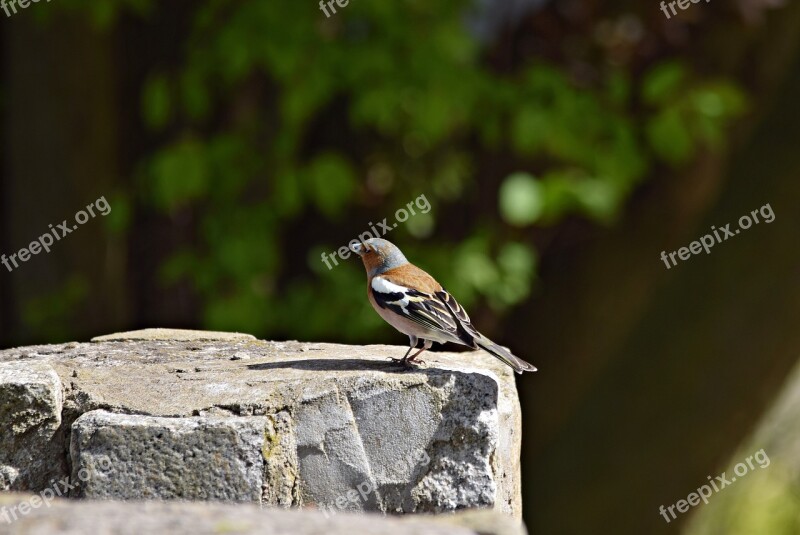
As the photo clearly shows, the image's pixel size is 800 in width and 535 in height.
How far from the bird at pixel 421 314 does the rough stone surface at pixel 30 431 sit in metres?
1.26

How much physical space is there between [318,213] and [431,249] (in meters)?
1.44

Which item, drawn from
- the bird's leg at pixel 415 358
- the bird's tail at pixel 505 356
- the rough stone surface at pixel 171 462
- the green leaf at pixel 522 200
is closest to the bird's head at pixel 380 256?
the bird's leg at pixel 415 358

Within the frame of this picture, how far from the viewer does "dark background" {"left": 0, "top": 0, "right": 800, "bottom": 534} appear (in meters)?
7.53

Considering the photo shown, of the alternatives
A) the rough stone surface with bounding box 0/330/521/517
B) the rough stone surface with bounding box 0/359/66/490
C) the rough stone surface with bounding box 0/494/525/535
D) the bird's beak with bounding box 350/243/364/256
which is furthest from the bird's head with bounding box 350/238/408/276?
the rough stone surface with bounding box 0/494/525/535

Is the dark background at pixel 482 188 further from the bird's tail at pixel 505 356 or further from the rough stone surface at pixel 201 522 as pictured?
the rough stone surface at pixel 201 522

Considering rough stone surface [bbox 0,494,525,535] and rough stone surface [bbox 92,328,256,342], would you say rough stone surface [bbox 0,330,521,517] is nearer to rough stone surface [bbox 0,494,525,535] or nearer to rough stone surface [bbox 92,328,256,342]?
rough stone surface [bbox 0,494,525,535]

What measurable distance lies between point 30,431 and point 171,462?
0.52 metres

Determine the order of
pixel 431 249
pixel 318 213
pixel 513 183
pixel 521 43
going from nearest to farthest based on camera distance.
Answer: pixel 513 183 < pixel 431 249 < pixel 521 43 < pixel 318 213

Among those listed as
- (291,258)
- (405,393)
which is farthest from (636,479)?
(405,393)

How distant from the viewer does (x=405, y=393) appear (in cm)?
380

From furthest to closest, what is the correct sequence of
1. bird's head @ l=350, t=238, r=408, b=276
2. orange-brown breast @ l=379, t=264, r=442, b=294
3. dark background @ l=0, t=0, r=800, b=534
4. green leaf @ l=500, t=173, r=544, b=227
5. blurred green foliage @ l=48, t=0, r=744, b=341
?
1. dark background @ l=0, t=0, r=800, b=534
2. blurred green foliage @ l=48, t=0, r=744, b=341
3. green leaf @ l=500, t=173, r=544, b=227
4. bird's head @ l=350, t=238, r=408, b=276
5. orange-brown breast @ l=379, t=264, r=442, b=294

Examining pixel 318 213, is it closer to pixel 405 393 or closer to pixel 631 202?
pixel 631 202

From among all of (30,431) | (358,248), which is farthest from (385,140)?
(30,431)

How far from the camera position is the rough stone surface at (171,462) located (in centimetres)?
355
